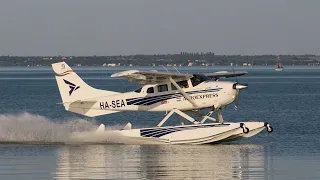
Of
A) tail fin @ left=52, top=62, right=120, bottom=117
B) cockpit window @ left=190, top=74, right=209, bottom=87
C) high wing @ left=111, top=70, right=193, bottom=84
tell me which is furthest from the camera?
tail fin @ left=52, top=62, right=120, bottom=117

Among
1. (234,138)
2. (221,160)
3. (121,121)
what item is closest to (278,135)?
(234,138)

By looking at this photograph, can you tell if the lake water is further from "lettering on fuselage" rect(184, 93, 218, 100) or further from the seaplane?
"lettering on fuselage" rect(184, 93, 218, 100)

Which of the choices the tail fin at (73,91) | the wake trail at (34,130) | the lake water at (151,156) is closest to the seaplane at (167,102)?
the tail fin at (73,91)

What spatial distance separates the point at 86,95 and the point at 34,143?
2.24 meters

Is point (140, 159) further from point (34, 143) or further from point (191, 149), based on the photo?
point (34, 143)

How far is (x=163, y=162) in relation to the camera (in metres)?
20.4

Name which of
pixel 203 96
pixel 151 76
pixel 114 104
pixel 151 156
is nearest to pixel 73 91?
pixel 114 104

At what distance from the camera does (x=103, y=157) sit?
21766 mm

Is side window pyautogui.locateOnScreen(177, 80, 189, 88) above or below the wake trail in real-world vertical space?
above

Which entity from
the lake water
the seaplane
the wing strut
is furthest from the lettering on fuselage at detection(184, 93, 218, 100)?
the lake water

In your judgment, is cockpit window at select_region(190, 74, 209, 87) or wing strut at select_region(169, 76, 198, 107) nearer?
wing strut at select_region(169, 76, 198, 107)

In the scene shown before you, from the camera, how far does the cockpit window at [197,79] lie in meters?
25.4

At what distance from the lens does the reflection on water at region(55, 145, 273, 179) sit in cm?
1791

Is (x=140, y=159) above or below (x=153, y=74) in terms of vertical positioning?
below
